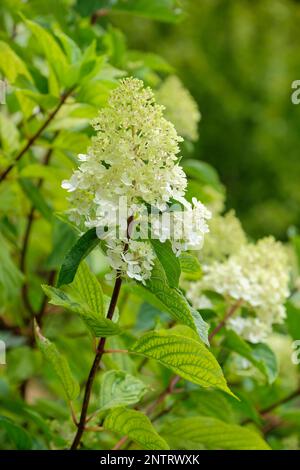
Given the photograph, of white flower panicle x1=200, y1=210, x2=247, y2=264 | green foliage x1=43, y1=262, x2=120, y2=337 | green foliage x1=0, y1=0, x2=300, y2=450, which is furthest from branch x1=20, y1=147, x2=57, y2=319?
green foliage x1=43, y1=262, x2=120, y2=337

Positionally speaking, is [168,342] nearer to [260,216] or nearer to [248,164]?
[260,216]

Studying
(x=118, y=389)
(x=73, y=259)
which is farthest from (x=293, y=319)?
(x=73, y=259)

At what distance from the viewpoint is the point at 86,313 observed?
3.17 feet

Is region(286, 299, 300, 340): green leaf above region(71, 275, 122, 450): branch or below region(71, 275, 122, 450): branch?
above

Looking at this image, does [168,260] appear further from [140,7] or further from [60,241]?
[140,7]

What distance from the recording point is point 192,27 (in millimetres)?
5660

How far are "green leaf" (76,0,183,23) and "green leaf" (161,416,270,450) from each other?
979 millimetres


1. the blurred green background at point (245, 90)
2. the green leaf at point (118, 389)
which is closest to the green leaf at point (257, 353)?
the green leaf at point (118, 389)

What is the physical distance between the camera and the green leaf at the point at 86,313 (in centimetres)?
95

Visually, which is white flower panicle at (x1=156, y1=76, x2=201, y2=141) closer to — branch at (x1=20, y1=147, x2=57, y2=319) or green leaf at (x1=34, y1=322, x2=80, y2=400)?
branch at (x1=20, y1=147, x2=57, y2=319)

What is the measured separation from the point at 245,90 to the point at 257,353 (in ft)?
13.9

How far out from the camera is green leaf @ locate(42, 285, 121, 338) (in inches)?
37.4

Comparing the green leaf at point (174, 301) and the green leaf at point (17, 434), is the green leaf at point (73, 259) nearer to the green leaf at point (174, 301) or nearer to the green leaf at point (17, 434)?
the green leaf at point (174, 301)

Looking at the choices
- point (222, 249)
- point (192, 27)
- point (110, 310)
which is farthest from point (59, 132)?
point (192, 27)
